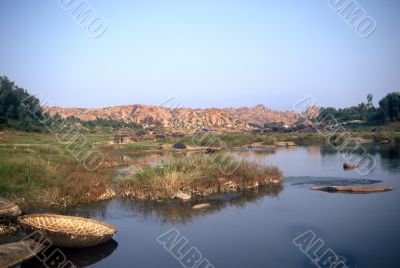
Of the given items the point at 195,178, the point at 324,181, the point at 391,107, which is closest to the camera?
the point at 195,178

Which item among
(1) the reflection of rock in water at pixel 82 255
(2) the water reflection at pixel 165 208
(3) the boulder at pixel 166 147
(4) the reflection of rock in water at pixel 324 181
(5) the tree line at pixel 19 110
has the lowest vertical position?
(1) the reflection of rock in water at pixel 82 255

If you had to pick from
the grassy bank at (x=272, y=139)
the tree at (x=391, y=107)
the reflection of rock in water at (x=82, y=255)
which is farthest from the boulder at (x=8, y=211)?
the tree at (x=391, y=107)

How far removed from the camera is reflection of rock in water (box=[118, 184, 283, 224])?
13227mm

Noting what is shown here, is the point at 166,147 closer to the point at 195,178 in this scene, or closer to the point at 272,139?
the point at 272,139

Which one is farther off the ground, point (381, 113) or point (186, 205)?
point (381, 113)

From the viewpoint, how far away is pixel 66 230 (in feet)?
31.5

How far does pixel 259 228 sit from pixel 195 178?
14.9 feet

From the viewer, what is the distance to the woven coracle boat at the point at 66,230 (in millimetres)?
9312

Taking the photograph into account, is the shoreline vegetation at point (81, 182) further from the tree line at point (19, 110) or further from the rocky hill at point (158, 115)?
the rocky hill at point (158, 115)

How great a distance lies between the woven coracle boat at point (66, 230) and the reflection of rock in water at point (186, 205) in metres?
3.15

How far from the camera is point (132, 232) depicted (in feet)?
38.5

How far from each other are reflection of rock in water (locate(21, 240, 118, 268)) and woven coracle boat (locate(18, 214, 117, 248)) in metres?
0.19

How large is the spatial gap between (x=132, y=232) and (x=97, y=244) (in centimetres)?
181

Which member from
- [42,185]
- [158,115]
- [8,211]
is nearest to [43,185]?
[42,185]
